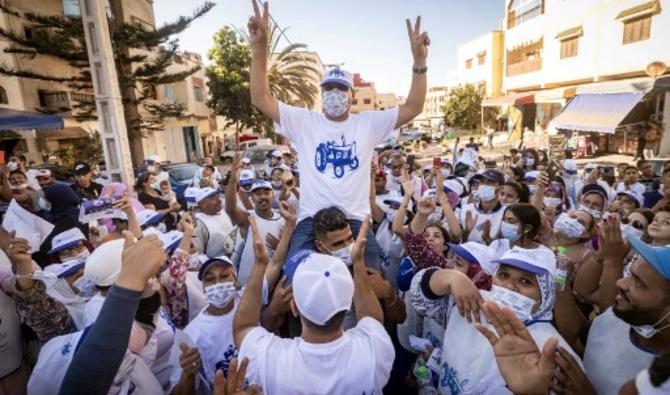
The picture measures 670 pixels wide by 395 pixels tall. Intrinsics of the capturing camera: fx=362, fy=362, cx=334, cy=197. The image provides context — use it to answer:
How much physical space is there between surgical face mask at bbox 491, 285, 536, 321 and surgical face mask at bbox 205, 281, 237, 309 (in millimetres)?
1638

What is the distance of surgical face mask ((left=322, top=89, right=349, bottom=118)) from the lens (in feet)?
8.76

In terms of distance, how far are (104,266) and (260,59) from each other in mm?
1690

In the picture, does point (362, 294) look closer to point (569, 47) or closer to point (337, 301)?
point (337, 301)

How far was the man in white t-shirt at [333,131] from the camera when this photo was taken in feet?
8.59

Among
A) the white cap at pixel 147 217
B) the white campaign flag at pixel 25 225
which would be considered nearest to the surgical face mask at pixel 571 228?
the white cap at pixel 147 217

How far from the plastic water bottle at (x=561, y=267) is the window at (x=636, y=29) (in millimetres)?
19042

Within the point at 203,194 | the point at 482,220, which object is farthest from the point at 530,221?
the point at 203,194

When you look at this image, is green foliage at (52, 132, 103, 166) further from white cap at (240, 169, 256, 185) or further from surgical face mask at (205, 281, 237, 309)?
surgical face mask at (205, 281, 237, 309)

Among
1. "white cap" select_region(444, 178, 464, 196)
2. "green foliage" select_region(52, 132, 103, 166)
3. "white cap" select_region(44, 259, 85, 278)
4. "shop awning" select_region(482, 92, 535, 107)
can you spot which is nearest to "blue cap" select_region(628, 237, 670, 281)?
"white cap" select_region(44, 259, 85, 278)

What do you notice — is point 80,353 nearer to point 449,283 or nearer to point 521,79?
point 449,283

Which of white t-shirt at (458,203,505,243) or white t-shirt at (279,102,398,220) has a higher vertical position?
white t-shirt at (279,102,398,220)

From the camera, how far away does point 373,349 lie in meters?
1.70

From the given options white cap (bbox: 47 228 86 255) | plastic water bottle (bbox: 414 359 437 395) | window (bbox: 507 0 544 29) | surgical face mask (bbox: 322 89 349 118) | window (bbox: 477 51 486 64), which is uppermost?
window (bbox: 507 0 544 29)

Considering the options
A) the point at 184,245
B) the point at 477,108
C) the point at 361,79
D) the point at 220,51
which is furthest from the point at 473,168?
the point at 361,79
